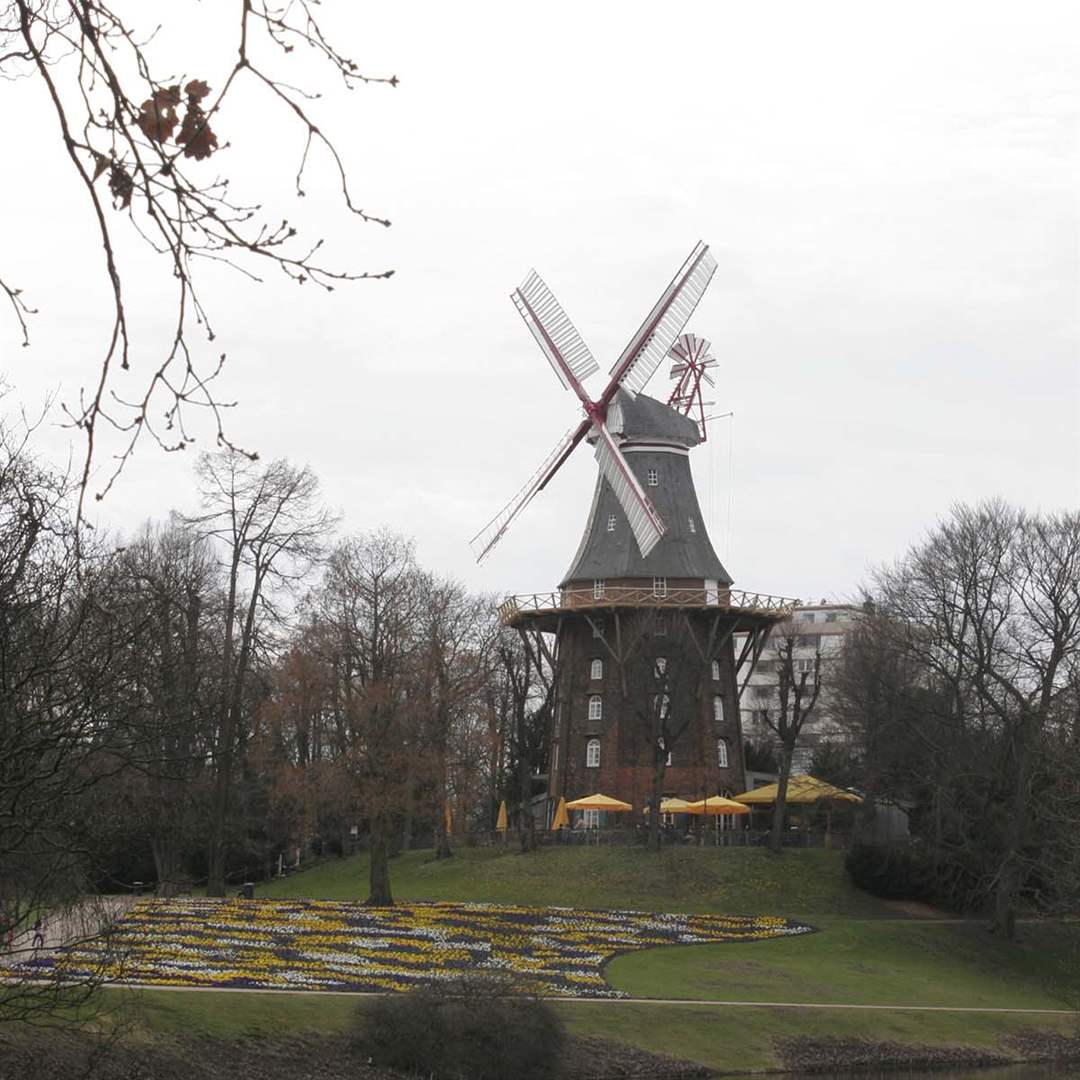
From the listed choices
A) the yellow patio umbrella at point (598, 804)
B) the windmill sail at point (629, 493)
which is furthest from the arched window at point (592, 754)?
the windmill sail at point (629, 493)

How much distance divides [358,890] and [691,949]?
53.8 ft

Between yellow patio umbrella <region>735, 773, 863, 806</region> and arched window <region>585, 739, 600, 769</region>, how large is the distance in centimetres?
511

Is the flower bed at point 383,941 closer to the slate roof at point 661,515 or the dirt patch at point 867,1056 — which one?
the dirt patch at point 867,1056

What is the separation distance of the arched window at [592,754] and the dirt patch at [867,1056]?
28.4m

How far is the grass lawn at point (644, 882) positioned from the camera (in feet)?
165

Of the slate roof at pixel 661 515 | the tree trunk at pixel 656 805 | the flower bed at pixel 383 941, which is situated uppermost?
the slate roof at pixel 661 515

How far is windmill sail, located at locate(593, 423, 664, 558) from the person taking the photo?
60.4 meters

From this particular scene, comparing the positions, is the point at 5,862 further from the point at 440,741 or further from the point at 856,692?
the point at 856,692

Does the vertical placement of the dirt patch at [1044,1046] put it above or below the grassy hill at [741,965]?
below

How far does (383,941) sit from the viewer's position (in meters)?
37.8

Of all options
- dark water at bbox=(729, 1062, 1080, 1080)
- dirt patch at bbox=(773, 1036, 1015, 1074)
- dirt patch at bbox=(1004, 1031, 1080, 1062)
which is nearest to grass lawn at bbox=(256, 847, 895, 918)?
dirt patch at bbox=(1004, 1031, 1080, 1062)

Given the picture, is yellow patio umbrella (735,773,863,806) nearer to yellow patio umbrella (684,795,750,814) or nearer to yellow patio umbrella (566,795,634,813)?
yellow patio umbrella (684,795,750,814)

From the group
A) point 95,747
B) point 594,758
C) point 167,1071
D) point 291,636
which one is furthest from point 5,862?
point 594,758

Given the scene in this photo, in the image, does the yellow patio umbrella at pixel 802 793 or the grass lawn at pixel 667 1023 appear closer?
the grass lawn at pixel 667 1023
